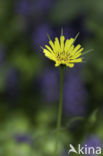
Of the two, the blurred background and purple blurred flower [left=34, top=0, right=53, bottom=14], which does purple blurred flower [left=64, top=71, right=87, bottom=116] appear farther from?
purple blurred flower [left=34, top=0, right=53, bottom=14]

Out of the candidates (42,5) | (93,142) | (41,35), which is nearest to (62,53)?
(93,142)

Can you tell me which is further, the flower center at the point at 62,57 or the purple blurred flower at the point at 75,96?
the purple blurred flower at the point at 75,96

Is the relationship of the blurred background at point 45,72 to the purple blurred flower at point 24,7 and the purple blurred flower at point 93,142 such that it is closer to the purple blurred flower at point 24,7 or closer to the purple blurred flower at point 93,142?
the purple blurred flower at point 24,7

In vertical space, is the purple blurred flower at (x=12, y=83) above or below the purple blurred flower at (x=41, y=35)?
below

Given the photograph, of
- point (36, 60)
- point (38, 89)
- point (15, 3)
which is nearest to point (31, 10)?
point (15, 3)

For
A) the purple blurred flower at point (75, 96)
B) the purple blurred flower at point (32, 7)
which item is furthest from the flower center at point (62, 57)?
the purple blurred flower at point (32, 7)

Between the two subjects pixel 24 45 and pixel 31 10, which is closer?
pixel 24 45

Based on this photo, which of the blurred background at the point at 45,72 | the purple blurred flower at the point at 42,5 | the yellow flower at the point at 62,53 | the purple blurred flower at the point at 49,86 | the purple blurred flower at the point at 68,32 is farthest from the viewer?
the purple blurred flower at the point at 42,5

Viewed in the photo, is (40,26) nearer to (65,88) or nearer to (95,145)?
(65,88)
